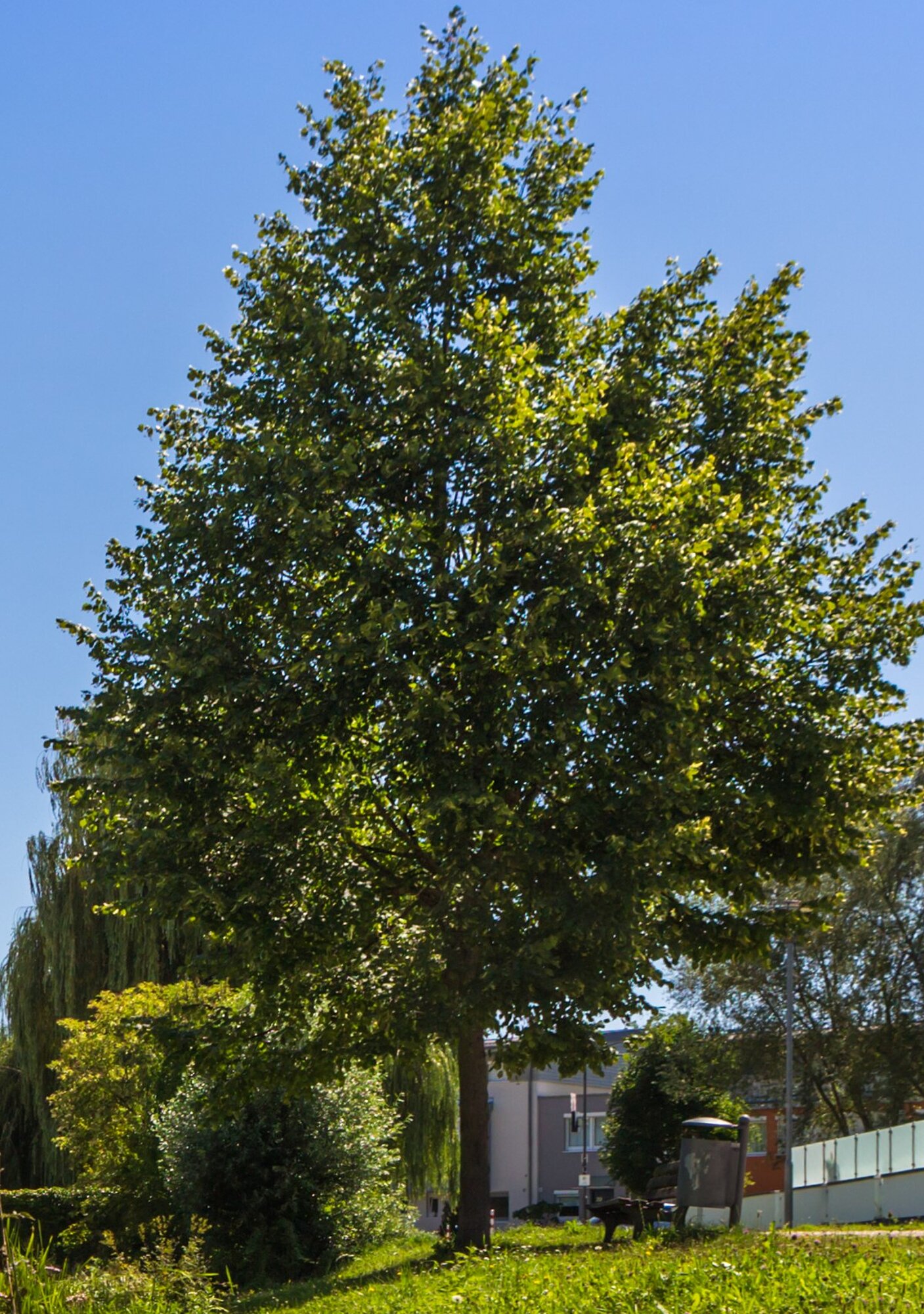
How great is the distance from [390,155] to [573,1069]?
37.1 feet

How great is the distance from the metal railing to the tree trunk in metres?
12.1

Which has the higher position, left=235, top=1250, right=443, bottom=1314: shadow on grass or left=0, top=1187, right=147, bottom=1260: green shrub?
left=235, top=1250, right=443, bottom=1314: shadow on grass

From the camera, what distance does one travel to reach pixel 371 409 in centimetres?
1644

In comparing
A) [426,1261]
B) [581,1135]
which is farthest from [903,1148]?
[581,1135]

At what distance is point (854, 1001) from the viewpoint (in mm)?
43062

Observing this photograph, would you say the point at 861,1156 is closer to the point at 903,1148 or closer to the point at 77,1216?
the point at 903,1148

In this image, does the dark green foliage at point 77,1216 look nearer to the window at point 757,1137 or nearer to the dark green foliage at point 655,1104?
the dark green foliage at point 655,1104

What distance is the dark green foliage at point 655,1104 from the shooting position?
33562 mm

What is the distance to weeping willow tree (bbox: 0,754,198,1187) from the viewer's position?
32.0 meters

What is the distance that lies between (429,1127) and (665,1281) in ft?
67.5

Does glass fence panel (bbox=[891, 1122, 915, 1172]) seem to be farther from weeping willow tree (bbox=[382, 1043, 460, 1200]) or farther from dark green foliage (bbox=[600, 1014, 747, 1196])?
weeping willow tree (bbox=[382, 1043, 460, 1200])

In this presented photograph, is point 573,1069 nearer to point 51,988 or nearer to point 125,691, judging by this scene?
point 125,691

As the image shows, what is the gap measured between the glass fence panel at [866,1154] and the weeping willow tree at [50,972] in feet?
49.1

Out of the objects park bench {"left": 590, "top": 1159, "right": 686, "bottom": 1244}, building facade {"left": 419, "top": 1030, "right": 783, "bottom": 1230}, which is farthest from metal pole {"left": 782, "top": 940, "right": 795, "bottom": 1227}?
building facade {"left": 419, "top": 1030, "right": 783, "bottom": 1230}
